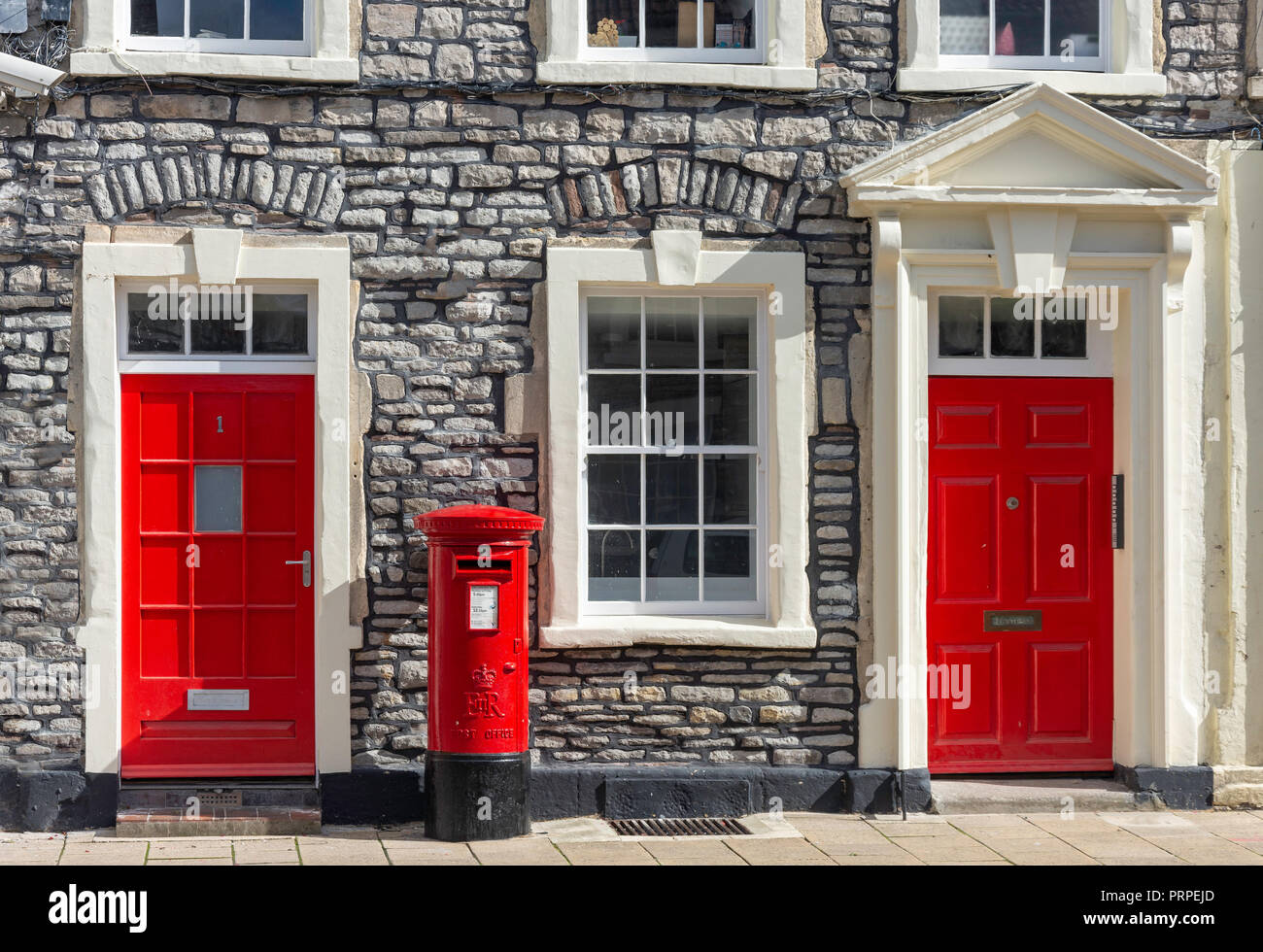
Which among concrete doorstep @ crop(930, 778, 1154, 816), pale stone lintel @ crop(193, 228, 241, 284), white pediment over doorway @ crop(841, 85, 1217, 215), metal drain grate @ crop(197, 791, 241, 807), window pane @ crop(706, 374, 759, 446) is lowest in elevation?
concrete doorstep @ crop(930, 778, 1154, 816)

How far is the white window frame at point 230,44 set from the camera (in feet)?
25.3

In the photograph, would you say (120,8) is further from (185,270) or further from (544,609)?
(544,609)

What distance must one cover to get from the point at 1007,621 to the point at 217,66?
5.23 m

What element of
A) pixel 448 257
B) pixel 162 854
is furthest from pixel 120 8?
pixel 162 854

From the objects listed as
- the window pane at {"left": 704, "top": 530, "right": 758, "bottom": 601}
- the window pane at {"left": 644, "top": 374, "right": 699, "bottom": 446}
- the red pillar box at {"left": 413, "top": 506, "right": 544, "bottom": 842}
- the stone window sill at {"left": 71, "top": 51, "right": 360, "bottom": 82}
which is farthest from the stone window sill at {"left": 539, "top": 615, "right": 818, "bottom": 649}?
the stone window sill at {"left": 71, "top": 51, "right": 360, "bottom": 82}

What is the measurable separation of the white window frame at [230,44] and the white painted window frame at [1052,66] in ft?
10.5

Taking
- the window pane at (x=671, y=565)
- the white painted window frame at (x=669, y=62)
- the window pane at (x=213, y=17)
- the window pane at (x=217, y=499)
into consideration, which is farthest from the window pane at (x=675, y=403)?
the window pane at (x=213, y=17)

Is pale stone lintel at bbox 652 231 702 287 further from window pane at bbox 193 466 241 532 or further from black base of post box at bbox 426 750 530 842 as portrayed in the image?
black base of post box at bbox 426 750 530 842

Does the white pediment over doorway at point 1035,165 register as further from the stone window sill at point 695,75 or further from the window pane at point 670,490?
the window pane at point 670,490

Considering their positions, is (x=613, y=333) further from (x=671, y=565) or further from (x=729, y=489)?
(x=671, y=565)

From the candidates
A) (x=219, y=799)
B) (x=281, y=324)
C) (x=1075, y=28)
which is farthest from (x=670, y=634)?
(x=1075, y=28)

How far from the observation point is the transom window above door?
25.2ft

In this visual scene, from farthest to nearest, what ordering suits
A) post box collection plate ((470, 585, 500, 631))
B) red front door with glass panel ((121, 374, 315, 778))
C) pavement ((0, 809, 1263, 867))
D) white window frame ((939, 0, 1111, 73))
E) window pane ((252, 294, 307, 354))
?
1. white window frame ((939, 0, 1111, 73))
2. window pane ((252, 294, 307, 354))
3. red front door with glass panel ((121, 374, 315, 778))
4. post box collection plate ((470, 585, 500, 631))
5. pavement ((0, 809, 1263, 867))

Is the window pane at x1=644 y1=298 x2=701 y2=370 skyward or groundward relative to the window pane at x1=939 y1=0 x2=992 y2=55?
groundward
